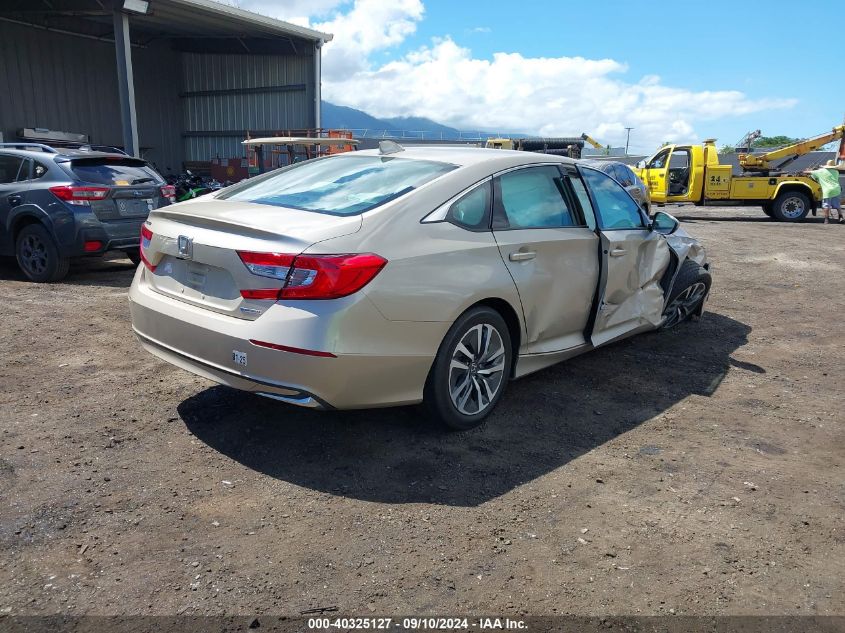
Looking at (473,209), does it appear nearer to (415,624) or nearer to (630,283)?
(630,283)

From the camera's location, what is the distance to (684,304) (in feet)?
20.2

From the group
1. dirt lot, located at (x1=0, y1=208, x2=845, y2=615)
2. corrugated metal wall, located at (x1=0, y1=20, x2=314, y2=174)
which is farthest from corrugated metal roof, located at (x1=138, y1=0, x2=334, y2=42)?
dirt lot, located at (x1=0, y1=208, x2=845, y2=615)

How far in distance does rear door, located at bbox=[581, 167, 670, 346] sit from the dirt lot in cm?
43

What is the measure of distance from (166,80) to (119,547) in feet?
91.7

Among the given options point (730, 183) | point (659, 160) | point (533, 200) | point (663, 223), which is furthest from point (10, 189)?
point (730, 183)

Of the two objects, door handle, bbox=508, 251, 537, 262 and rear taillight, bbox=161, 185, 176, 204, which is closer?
door handle, bbox=508, 251, 537, 262

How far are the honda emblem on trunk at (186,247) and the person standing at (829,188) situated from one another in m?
19.5

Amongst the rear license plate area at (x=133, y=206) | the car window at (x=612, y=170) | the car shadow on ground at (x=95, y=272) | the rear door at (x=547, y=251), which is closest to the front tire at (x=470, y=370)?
the rear door at (x=547, y=251)

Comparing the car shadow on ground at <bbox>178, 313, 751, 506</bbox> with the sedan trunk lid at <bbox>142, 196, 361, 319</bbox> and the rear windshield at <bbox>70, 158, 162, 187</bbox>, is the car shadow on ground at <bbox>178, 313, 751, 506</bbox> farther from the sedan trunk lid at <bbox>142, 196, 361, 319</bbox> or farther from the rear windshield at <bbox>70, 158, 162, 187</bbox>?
the rear windshield at <bbox>70, 158, 162, 187</bbox>

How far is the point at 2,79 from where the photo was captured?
804 inches

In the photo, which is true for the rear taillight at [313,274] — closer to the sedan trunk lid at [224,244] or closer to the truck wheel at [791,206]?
the sedan trunk lid at [224,244]

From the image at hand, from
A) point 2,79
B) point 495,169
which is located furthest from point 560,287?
point 2,79

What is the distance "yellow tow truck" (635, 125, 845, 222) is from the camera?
1908cm

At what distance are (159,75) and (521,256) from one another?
88.4ft
